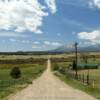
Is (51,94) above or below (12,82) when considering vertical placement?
above

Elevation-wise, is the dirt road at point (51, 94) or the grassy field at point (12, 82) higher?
the dirt road at point (51, 94)

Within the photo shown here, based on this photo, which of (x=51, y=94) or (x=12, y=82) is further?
(x=12, y=82)

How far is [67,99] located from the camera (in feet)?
75.9

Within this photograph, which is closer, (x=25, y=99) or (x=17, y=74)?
(x=25, y=99)

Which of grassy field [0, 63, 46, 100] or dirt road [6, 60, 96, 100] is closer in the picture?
dirt road [6, 60, 96, 100]

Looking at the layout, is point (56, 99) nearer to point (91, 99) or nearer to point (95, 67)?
point (91, 99)

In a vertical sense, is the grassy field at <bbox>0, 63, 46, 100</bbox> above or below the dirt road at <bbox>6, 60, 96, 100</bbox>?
below

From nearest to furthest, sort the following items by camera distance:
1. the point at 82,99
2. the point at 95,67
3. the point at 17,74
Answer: the point at 82,99, the point at 17,74, the point at 95,67

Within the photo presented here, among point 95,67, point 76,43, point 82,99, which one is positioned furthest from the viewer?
point 95,67

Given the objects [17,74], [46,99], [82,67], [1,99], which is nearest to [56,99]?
[46,99]

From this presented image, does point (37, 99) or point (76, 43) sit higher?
point (76, 43)

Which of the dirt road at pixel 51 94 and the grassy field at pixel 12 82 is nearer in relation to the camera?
the dirt road at pixel 51 94

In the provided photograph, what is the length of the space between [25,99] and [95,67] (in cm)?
8981

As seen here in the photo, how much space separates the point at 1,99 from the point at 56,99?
14.2 ft
